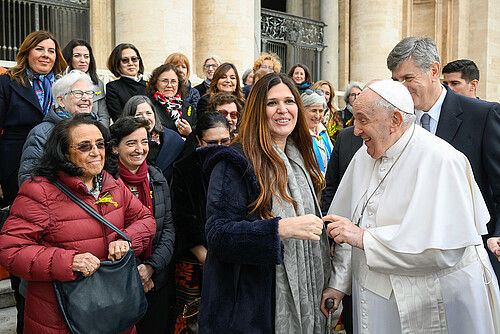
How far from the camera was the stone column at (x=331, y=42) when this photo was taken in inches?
589

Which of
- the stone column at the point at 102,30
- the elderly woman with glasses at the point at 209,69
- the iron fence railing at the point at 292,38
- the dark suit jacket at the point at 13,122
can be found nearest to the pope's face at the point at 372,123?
the dark suit jacket at the point at 13,122

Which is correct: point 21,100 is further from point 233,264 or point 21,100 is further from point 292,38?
point 292,38

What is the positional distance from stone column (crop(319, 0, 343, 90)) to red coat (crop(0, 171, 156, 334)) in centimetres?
1283

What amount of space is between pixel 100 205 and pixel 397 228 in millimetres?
1768

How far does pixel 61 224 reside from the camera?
2.86 m

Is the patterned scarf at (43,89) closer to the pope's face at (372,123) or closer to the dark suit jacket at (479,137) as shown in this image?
the pope's face at (372,123)

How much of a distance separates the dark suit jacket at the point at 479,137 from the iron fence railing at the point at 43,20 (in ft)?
27.5

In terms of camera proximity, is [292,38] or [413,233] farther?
[292,38]

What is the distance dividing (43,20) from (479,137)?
8714 mm

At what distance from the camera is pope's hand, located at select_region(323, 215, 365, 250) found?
2.47 meters

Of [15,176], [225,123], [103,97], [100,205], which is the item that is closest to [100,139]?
[100,205]

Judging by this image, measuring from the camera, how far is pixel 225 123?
418cm

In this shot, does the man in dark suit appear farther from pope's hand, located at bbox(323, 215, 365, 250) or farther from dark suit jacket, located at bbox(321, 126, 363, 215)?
pope's hand, located at bbox(323, 215, 365, 250)

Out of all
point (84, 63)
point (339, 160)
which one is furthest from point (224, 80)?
point (339, 160)
